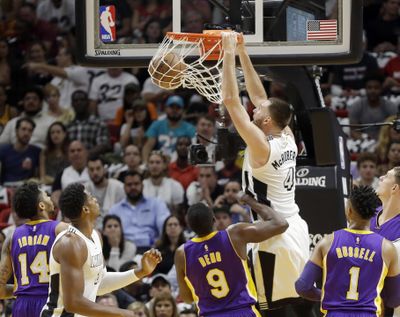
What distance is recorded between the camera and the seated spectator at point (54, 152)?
13562 millimetres

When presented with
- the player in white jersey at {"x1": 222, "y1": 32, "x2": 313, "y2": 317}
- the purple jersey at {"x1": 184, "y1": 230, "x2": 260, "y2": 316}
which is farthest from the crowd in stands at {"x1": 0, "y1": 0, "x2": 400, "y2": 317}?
the purple jersey at {"x1": 184, "y1": 230, "x2": 260, "y2": 316}

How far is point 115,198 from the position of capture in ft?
41.5

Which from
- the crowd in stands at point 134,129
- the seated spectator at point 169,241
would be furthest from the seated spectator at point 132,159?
the seated spectator at point 169,241

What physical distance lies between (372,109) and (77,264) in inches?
274

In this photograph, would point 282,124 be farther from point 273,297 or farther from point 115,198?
point 115,198

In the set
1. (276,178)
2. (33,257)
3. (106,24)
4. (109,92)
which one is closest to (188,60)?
(106,24)

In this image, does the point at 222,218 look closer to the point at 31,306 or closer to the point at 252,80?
the point at 252,80

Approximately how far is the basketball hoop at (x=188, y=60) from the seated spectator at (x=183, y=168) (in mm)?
4573

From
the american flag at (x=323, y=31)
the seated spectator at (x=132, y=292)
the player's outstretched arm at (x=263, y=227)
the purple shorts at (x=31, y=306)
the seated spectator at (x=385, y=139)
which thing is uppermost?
the american flag at (x=323, y=31)

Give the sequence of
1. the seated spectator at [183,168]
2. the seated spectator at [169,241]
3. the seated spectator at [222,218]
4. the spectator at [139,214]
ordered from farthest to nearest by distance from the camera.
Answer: the seated spectator at [183,168] < the spectator at [139,214] < the seated spectator at [169,241] < the seated spectator at [222,218]

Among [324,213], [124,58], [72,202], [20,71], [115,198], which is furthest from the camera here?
[20,71]

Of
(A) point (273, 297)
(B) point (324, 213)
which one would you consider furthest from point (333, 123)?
(A) point (273, 297)

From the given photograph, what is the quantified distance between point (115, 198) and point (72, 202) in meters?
5.29

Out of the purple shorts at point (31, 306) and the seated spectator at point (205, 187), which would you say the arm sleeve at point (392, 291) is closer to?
the purple shorts at point (31, 306)
